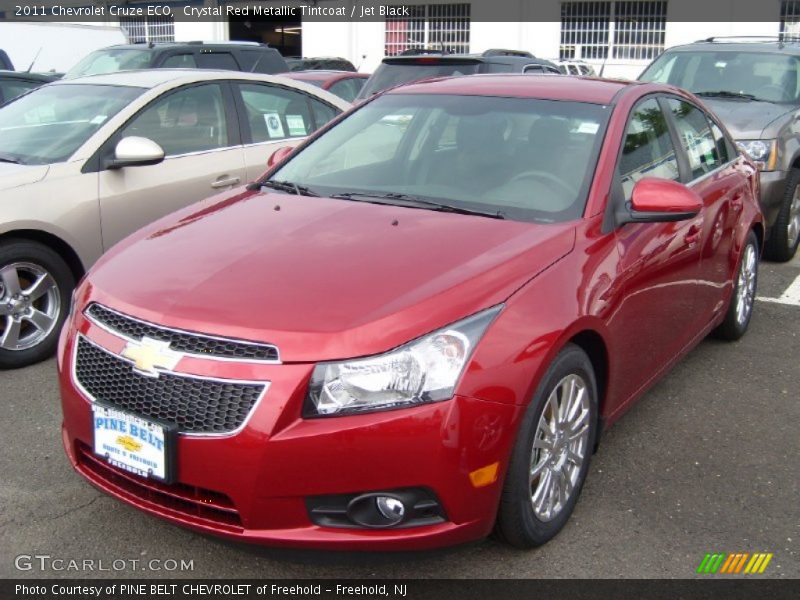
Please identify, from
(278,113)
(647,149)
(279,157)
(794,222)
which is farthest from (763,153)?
(279,157)

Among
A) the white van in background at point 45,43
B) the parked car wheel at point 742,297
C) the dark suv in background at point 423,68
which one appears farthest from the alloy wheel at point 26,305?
the white van in background at point 45,43

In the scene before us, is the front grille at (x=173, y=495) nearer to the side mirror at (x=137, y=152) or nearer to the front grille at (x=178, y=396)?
the front grille at (x=178, y=396)

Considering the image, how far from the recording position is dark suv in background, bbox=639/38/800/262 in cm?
732

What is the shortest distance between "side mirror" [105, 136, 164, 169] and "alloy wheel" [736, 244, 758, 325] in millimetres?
3416

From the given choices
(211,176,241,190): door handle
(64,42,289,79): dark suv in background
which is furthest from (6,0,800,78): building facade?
(211,176,241,190): door handle

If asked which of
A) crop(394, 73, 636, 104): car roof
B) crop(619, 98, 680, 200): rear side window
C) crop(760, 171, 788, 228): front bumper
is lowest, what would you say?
crop(760, 171, 788, 228): front bumper

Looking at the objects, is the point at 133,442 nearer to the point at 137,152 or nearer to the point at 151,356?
the point at 151,356

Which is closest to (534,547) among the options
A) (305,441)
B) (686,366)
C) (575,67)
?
(305,441)

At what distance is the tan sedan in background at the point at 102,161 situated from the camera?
16.1ft

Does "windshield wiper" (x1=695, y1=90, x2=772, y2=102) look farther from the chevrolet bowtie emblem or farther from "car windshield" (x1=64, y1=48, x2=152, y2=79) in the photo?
the chevrolet bowtie emblem

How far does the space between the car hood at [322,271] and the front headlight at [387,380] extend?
4cm

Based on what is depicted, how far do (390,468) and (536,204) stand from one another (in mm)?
1413

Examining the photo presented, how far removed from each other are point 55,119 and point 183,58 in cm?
602

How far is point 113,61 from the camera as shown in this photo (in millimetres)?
11617
